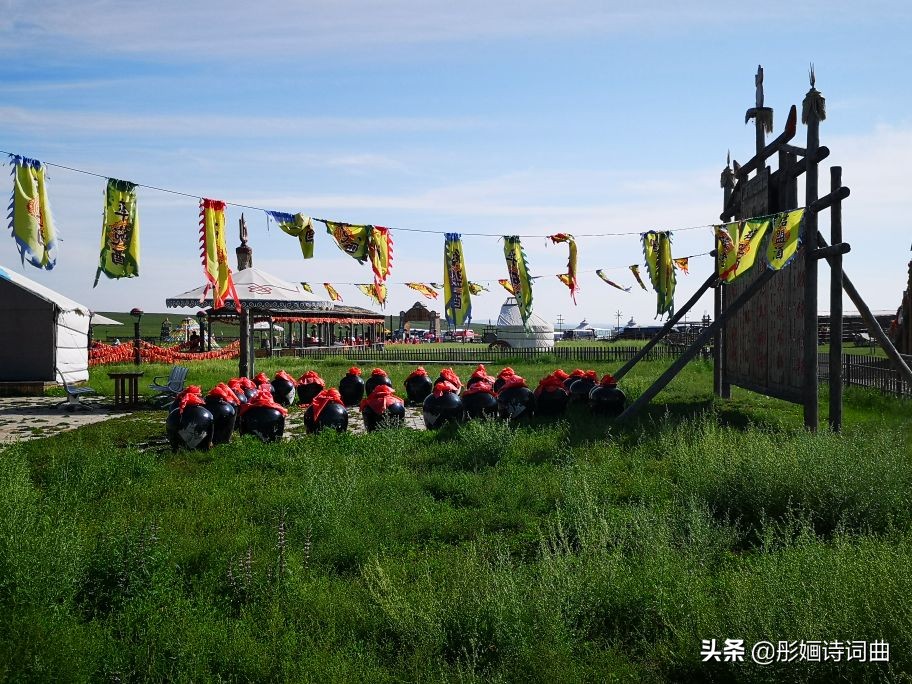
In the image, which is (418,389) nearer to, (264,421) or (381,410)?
(381,410)

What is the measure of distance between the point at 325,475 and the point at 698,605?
147 inches

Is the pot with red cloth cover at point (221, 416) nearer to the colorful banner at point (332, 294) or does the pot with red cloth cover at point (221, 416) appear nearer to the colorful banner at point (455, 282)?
the colorful banner at point (455, 282)

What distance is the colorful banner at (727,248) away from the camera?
1067 centimetres

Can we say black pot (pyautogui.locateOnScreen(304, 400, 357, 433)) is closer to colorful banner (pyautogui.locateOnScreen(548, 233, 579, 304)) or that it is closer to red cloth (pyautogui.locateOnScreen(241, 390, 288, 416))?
red cloth (pyautogui.locateOnScreen(241, 390, 288, 416))

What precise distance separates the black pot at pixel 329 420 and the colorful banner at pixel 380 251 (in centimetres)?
270

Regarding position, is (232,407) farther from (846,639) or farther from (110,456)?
(846,639)

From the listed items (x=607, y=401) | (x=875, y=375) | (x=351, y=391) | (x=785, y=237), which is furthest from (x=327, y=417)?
(x=875, y=375)

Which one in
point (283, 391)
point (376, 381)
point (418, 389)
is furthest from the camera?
point (418, 389)

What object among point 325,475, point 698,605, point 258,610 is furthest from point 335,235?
point 698,605

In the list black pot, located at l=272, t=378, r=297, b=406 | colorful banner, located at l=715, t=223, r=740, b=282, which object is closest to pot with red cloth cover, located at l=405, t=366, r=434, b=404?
black pot, located at l=272, t=378, r=297, b=406

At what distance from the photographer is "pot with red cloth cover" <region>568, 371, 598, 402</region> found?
1309cm

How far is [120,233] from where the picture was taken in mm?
9875

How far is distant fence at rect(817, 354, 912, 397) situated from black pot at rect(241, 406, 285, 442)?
31.8 feet

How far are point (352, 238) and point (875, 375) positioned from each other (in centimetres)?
1107
